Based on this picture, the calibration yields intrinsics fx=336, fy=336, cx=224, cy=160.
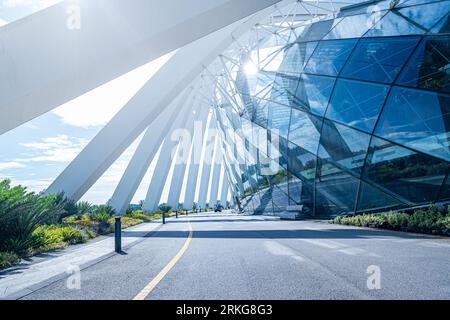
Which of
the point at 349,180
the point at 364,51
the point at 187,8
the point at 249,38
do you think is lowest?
the point at 349,180

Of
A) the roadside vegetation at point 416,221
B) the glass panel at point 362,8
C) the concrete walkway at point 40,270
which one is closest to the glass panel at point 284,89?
the glass panel at point 362,8

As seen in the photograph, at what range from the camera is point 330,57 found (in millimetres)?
19672

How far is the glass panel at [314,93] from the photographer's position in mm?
19328

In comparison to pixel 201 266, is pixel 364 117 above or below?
above

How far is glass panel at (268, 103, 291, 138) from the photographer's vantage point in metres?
23.8

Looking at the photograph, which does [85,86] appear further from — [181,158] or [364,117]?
[181,158]

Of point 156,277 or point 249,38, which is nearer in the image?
point 156,277

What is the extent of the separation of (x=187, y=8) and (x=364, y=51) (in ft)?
37.6

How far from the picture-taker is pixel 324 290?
4.15 m

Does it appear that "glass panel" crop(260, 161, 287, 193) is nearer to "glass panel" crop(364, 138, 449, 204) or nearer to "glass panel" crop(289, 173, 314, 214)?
"glass panel" crop(289, 173, 314, 214)

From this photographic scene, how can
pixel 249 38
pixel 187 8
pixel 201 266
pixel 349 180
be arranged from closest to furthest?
pixel 201 266 → pixel 187 8 → pixel 349 180 → pixel 249 38

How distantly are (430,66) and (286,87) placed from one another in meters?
10.3

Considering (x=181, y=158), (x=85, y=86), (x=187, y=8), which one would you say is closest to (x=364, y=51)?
(x=187, y=8)
